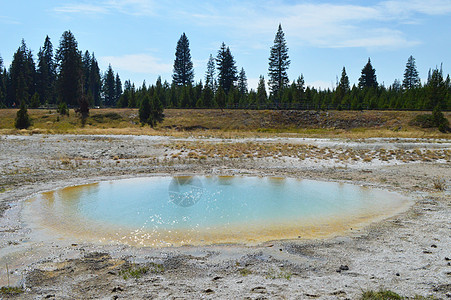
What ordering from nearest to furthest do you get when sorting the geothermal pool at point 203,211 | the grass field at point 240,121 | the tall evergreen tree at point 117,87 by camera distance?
the geothermal pool at point 203,211, the grass field at point 240,121, the tall evergreen tree at point 117,87

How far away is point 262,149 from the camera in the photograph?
2994 cm

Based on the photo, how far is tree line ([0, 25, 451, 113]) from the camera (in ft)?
211

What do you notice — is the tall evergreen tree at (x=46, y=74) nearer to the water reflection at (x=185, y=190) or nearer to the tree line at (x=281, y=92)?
the tree line at (x=281, y=92)

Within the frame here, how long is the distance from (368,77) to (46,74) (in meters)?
90.3

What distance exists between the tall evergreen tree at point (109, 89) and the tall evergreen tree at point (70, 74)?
35385mm

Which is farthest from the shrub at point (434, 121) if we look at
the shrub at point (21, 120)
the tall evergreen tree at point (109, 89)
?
the tall evergreen tree at point (109, 89)

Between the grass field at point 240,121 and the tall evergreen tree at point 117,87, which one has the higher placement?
the tall evergreen tree at point 117,87

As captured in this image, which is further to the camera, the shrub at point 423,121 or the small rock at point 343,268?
the shrub at point 423,121

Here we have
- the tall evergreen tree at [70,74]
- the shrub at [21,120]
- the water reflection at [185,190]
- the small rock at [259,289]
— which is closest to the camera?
the small rock at [259,289]

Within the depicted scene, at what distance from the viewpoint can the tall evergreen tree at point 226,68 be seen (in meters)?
88.4

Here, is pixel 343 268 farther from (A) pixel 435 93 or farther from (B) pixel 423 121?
(A) pixel 435 93

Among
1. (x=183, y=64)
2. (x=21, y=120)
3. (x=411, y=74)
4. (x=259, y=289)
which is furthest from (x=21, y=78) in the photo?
(x=411, y=74)

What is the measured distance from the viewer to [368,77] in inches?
3551

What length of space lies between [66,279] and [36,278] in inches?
26.4
